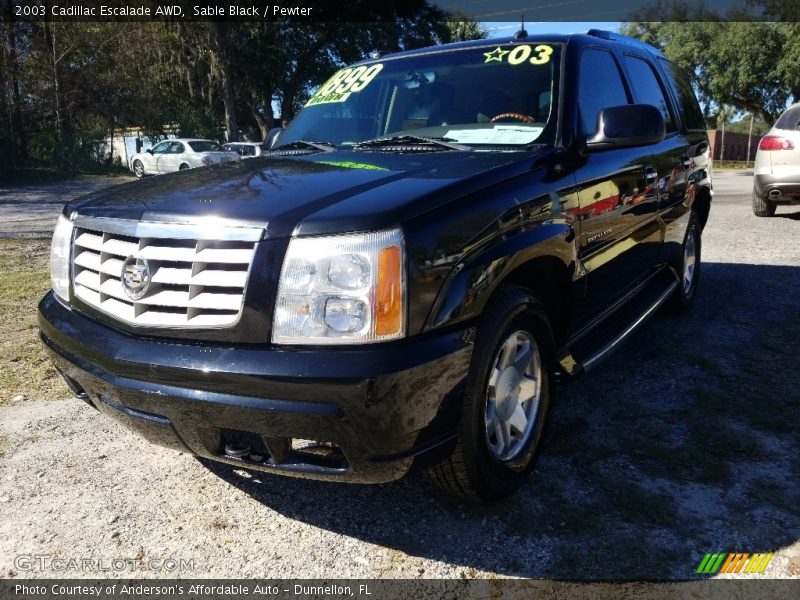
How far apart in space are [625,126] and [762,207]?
338 inches

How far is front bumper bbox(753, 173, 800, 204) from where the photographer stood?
8773 mm

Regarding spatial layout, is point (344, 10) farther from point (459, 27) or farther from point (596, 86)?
point (596, 86)

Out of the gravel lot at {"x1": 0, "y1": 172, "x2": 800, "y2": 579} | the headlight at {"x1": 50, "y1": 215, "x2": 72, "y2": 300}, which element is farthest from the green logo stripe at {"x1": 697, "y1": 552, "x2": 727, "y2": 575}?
the headlight at {"x1": 50, "y1": 215, "x2": 72, "y2": 300}

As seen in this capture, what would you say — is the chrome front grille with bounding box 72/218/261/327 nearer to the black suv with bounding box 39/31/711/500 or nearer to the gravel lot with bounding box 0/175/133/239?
the black suv with bounding box 39/31/711/500

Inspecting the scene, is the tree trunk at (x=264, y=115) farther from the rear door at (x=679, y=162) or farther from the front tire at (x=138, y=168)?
the rear door at (x=679, y=162)

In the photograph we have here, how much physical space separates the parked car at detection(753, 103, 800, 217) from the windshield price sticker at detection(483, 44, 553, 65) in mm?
7123

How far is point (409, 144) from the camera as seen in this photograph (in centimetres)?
305

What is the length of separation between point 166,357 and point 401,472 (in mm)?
837

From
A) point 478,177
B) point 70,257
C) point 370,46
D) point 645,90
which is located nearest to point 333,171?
point 478,177

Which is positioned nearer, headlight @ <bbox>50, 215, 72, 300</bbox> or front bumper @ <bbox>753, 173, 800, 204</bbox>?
headlight @ <bbox>50, 215, 72, 300</bbox>

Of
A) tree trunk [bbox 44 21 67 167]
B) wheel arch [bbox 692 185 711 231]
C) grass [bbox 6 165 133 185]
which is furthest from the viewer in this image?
tree trunk [bbox 44 21 67 167]

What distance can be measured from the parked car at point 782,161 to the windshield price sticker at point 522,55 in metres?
7.12

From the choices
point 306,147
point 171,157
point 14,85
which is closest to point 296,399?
point 306,147

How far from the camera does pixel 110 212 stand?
7.89 ft
